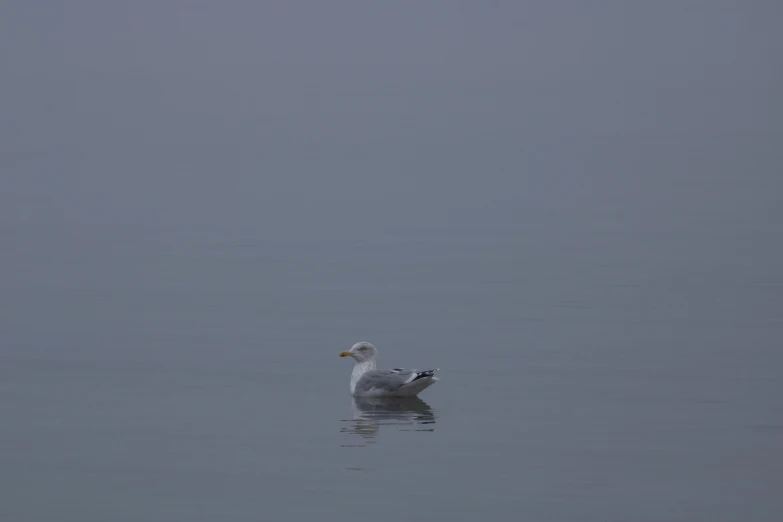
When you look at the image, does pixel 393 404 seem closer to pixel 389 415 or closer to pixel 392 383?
pixel 392 383

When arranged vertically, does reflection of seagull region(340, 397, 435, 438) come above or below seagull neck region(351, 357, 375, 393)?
below

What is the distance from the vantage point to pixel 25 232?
37.7 metres

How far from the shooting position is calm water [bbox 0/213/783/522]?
14664mm

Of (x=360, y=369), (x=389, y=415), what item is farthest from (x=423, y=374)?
(x=360, y=369)

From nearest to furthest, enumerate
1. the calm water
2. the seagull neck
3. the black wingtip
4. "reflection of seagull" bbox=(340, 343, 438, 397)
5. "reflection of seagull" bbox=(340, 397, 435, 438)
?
the calm water
"reflection of seagull" bbox=(340, 397, 435, 438)
the black wingtip
"reflection of seagull" bbox=(340, 343, 438, 397)
the seagull neck

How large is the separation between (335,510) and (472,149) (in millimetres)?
57304

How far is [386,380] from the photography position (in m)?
19.0

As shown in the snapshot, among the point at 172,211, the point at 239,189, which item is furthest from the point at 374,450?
the point at 239,189

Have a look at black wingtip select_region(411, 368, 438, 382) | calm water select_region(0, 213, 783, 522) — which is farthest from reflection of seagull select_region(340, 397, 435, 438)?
black wingtip select_region(411, 368, 438, 382)

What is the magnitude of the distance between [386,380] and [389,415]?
87 centimetres

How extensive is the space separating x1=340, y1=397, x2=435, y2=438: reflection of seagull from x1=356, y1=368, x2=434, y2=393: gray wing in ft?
0.44

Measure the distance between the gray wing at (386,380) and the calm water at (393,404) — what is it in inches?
11.3

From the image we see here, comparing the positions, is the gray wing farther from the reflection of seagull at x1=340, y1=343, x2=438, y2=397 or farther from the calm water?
the calm water

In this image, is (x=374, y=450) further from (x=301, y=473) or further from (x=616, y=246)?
(x=616, y=246)
